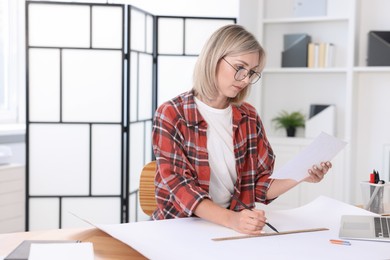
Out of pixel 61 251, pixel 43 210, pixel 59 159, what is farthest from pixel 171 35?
pixel 61 251

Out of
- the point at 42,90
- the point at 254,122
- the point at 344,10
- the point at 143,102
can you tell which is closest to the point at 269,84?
the point at 344,10

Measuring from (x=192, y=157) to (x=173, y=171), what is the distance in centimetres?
10

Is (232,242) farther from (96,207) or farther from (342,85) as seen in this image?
(342,85)

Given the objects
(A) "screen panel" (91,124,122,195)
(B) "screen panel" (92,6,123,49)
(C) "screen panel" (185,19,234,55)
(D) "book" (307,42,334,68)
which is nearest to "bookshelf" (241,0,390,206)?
(D) "book" (307,42,334,68)

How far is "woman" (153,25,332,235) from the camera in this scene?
1.75 m

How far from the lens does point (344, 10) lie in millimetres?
4164

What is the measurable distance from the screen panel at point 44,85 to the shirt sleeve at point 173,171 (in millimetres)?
1679

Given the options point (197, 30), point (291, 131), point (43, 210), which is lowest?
point (43, 210)

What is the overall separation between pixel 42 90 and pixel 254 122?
175cm

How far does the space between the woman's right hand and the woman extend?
0.08 m

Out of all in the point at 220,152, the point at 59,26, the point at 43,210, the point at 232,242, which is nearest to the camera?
the point at 232,242

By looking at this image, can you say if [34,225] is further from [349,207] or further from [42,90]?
[349,207]

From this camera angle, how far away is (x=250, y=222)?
1.51 metres

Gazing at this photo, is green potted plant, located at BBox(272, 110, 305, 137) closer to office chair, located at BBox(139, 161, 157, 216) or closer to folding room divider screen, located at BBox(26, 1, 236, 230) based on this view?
folding room divider screen, located at BBox(26, 1, 236, 230)
